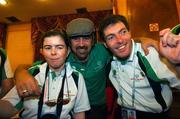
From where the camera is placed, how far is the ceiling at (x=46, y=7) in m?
4.28

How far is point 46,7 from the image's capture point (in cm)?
457

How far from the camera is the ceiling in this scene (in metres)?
4.28

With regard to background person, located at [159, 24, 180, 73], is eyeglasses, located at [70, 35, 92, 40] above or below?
above

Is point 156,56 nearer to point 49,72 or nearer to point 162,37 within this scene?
point 162,37

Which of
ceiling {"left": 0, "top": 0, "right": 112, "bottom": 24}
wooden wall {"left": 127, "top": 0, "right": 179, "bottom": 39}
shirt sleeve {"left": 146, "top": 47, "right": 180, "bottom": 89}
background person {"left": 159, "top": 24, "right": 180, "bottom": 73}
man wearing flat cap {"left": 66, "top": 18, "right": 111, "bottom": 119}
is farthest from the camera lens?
ceiling {"left": 0, "top": 0, "right": 112, "bottom": 24}

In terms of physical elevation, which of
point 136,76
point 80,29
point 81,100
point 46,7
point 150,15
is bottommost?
point 81,100

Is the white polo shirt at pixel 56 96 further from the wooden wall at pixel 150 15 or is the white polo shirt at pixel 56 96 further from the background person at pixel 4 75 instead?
the wooden wall at pixel 150 15

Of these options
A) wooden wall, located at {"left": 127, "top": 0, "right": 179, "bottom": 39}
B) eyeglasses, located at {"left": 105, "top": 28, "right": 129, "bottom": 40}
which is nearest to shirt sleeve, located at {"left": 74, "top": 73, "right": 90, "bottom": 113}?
eyeglasses, located at {"left": 105, "top": 28, "right": 129, "bottom": 40}

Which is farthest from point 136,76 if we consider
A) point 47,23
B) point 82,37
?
point 47,23

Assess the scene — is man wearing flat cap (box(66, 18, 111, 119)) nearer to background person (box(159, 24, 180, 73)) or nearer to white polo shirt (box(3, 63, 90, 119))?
white polo shirt (box(3, 63, 90, 119))

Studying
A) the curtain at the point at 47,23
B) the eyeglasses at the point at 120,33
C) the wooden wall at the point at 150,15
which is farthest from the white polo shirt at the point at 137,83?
the curtain at the point at 47,23

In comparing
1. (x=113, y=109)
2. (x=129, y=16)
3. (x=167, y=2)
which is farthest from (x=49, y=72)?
(x=167, y=2)

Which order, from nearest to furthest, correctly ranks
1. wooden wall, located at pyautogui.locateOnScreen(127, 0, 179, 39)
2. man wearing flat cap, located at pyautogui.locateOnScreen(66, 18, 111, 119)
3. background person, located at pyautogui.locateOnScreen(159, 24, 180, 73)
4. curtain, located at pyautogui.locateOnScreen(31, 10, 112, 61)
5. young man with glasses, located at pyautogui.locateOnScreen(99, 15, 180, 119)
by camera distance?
background person, located at pyautogui.locateOnScreen(159, 24, 180, 73)
young man with glasses, located at pyautogui.locateOnScreen(99, 15, 180, 119)
man wearing flat cap, located at pyautogui.locateOnScreen(66, 18, 111, 119)
wooden wall, located at pyautogui.locateOnScreen(127, 0, 179, 39)
curtain, located at pyautogui.locateOnScreen(31, 10, 112, 61)

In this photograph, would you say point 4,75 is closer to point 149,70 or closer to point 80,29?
point 80,29
